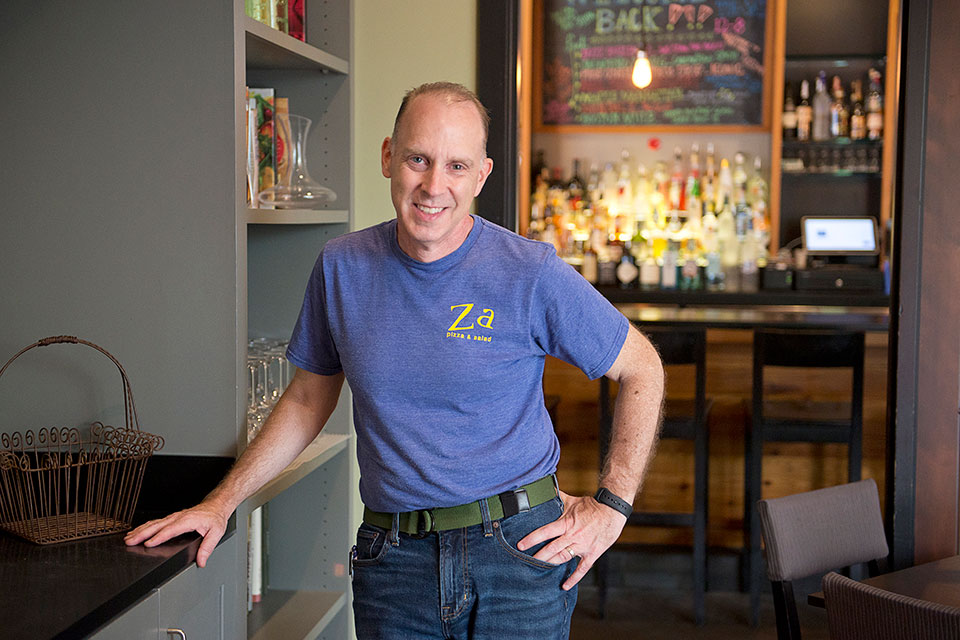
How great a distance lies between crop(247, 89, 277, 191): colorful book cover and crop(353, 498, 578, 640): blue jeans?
1.06 metres

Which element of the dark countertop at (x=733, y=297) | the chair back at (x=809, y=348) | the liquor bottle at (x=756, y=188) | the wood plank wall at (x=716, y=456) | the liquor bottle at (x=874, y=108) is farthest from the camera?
the liquor bottle at (x=756, y=188)

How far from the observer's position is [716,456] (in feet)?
14.3

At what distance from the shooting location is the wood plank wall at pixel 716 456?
4.26m

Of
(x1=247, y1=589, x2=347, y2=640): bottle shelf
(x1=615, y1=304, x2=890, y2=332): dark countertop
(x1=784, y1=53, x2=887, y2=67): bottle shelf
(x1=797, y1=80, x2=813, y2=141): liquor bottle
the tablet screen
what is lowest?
(x1=247, y1=589, x2=347, y2=640): bottle shelf

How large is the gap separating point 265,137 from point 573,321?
1.09 metres

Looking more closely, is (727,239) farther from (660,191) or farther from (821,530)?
(821,530)

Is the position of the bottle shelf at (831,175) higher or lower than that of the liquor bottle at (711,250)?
higher

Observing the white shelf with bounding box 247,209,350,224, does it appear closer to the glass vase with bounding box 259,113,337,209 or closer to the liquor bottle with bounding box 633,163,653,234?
the glass vase with bounding box 259,113,337,209

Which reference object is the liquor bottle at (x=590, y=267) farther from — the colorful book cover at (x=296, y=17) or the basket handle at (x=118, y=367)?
the basket handle at (x=118, y=367)

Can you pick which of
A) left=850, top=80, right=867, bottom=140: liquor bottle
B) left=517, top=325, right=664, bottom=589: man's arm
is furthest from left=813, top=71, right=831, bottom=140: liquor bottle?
left=517, top=325, right=664, bottom=589: man's arm

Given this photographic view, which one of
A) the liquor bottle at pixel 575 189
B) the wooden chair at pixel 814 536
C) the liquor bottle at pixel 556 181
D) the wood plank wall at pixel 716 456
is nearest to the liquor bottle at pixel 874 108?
the liquor bottle at pixel 575 189

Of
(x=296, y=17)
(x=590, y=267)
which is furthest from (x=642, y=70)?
(x=296, y=17)

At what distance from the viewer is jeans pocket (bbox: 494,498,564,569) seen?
1.72m

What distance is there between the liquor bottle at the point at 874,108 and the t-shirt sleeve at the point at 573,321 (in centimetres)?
469
